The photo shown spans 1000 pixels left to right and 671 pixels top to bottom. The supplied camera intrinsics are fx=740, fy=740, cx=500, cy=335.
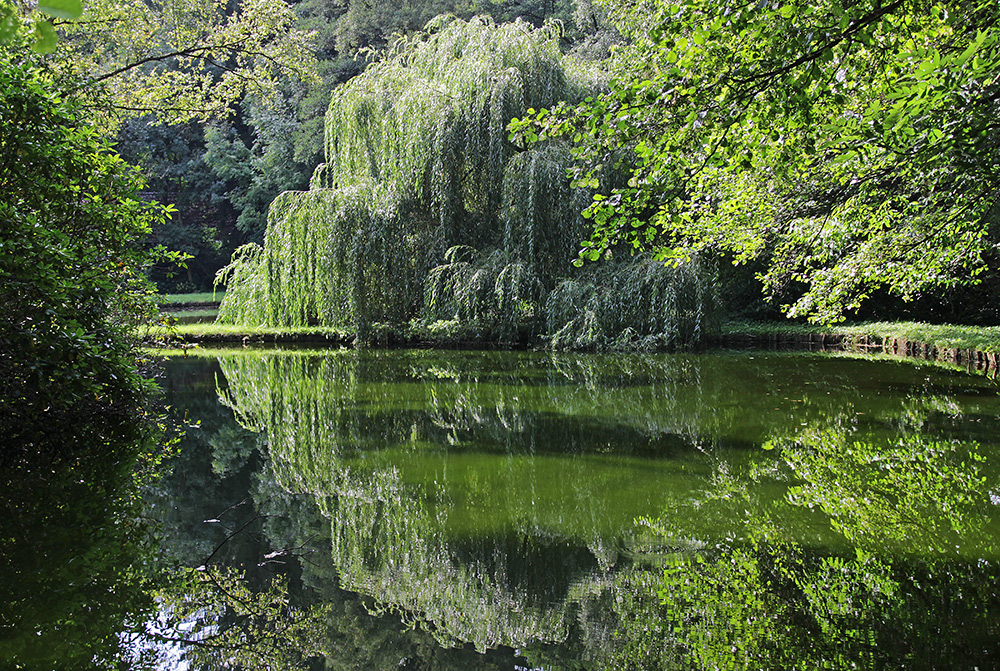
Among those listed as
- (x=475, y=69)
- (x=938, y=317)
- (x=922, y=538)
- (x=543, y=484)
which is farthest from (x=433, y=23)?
(x=922, y=538)

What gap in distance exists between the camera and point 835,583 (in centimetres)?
267

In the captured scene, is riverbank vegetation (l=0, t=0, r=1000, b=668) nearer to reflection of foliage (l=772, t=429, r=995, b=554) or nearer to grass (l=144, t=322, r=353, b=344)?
grass (l=144, t=322, r=353, b=344)

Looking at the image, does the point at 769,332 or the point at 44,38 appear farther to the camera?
the point at 769,332

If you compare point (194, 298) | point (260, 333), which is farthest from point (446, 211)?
point (194, 298)

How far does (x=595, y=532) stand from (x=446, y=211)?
32.2ft

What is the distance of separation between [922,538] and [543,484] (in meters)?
1.85

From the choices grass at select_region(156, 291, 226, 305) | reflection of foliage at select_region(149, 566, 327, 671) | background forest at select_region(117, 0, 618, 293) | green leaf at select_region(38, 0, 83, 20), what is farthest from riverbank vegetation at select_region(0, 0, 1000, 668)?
grass at select_region(156, 291, 226, 305)

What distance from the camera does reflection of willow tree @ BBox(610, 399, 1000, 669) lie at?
7.21ft

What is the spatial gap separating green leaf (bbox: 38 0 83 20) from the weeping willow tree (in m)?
10.7

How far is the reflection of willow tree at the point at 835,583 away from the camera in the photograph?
2.20m

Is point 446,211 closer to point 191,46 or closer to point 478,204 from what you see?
point 478,204

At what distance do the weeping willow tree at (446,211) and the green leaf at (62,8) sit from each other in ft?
35.1

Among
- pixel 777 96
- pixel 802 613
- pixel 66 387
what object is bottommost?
pixel 802 613

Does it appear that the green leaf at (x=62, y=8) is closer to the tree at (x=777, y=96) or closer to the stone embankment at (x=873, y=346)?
the tree at (x=777, y=96)
